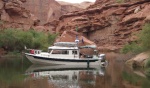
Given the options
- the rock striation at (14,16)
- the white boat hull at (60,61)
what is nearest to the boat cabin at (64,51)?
the white boat hull at (60,61)

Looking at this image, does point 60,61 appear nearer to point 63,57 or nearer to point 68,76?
point 63,57

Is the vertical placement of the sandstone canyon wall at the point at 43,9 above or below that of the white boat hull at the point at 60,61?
above

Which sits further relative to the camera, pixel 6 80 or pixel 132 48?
pixel 132 48

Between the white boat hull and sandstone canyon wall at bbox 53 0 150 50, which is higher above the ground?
sandstone canyon wall at bbox 53 0 150 50

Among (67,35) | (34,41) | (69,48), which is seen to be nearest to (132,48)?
(67,35)

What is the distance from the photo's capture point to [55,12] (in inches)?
4592

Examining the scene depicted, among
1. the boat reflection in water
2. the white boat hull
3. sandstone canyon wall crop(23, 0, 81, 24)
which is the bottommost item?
the boat reflection in water

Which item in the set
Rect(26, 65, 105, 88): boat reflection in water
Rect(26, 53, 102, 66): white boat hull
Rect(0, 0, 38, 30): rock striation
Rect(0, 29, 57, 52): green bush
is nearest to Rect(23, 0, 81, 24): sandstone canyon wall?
Rect(0, 0, 38, 30): rock striation

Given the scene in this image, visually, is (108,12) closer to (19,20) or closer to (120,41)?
(120,41)

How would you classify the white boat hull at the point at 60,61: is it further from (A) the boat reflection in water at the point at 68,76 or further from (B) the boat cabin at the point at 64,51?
(A) the boat reflection in water at the point at 68,76

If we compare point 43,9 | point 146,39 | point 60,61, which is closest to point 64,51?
point 60,61

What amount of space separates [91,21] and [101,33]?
14.2ft

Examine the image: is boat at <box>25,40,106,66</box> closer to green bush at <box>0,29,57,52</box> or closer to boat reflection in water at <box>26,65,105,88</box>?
boat reflection in water at <box>26,65,105,88</box>

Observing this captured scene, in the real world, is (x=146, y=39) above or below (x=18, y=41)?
below
